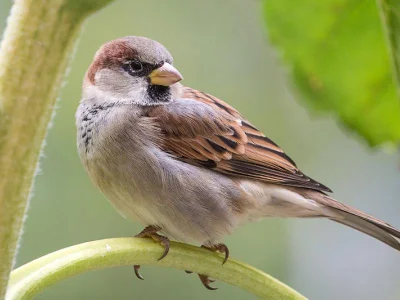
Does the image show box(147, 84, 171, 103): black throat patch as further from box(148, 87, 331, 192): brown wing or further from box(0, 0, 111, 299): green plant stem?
box(0, 0, 111, 299): green plant stem

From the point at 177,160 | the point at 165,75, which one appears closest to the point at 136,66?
the point at 165,75

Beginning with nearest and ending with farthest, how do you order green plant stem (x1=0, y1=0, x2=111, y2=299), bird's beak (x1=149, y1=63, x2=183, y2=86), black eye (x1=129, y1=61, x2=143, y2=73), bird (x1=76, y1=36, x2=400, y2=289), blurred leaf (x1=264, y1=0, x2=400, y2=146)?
green plant stem (x1=0, y1=0, x2=111, y2=299)
blurred leaf (x1=264, y1=0, x2=400, y2=146)
bird (x1=76, y1=36, x2=400, y2=289)
bird's beak (x1=149, y1=63, x2=183, y2=86)
black eye (x1=129, y1=61, x2=143, y2=73)

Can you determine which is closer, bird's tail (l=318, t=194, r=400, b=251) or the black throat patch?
bird's tail (l=318, t=194, r=400, b=251)

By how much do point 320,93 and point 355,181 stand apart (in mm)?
2581

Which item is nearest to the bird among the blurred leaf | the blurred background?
the blurred leaf

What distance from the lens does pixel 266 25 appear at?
1.33 m

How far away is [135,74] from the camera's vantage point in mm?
1854

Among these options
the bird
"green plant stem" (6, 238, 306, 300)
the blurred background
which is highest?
the blurred background

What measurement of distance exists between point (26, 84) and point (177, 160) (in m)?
0.98

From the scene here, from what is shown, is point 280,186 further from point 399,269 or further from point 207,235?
point 399,269

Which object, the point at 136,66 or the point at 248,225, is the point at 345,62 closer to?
the point at 136,66

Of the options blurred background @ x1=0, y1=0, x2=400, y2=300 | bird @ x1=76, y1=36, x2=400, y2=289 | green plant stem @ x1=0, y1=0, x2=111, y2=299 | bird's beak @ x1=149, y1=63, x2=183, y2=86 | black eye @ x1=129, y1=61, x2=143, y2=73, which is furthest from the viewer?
blurred background @ x1=0, y1=0, x2=400, y2=300

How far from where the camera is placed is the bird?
Answer: 63.8 inches

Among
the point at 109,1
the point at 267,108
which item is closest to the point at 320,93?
the point at 109,1
